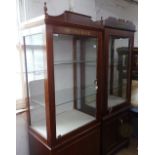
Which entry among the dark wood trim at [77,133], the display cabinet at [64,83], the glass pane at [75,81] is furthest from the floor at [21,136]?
the dark wood trim at [77,133]

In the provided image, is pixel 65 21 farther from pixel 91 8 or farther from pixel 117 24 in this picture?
pixel 91 8

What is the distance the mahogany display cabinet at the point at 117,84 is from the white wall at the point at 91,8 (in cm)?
52

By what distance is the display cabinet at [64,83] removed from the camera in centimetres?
140

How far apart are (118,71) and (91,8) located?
962 millimetres

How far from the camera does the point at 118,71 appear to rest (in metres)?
2.32

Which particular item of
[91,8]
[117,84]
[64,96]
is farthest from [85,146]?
[91,8]

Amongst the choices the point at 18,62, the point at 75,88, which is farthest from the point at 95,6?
the point at 18,62

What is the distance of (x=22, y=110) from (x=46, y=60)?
2.38 ft

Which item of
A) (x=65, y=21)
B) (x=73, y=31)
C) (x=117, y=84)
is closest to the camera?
(x=65, y=21)

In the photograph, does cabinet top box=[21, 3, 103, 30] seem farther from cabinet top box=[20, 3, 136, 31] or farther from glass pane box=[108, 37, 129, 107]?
glass pane box=[108, 37, 129, 107]

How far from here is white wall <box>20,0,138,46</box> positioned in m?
1.75

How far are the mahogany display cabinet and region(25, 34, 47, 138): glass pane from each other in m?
0.75

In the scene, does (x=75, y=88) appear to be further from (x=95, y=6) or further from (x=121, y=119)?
(x=95, y=6)
